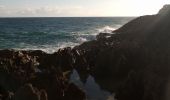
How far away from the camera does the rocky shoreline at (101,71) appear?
52.7 ft

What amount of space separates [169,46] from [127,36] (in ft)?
38.3

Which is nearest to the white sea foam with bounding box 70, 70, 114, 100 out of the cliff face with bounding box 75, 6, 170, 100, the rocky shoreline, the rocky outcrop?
the rocky shoreline

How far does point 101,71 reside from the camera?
2441 centimetres

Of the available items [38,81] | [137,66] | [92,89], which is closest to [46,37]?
[137,66]

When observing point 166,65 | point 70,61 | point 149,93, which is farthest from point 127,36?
point 149,93

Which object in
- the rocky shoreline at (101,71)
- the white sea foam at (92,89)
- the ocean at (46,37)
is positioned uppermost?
the rocky shoreline at (101,71)

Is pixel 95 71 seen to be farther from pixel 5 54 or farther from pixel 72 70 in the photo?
pixel 5 54

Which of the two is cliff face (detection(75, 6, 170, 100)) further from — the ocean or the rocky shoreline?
the ocean

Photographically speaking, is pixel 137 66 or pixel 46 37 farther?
pixel 46 37

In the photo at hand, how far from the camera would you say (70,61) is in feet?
84.2

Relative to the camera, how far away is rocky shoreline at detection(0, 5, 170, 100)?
16.1 meters

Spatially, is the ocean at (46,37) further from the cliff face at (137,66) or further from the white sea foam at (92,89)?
the white sea foam at (92,89)

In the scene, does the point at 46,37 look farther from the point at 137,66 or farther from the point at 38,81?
the point at 38,81

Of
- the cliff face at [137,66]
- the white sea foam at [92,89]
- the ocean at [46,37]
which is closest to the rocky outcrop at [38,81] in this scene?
the white sea foam at [92,89]
